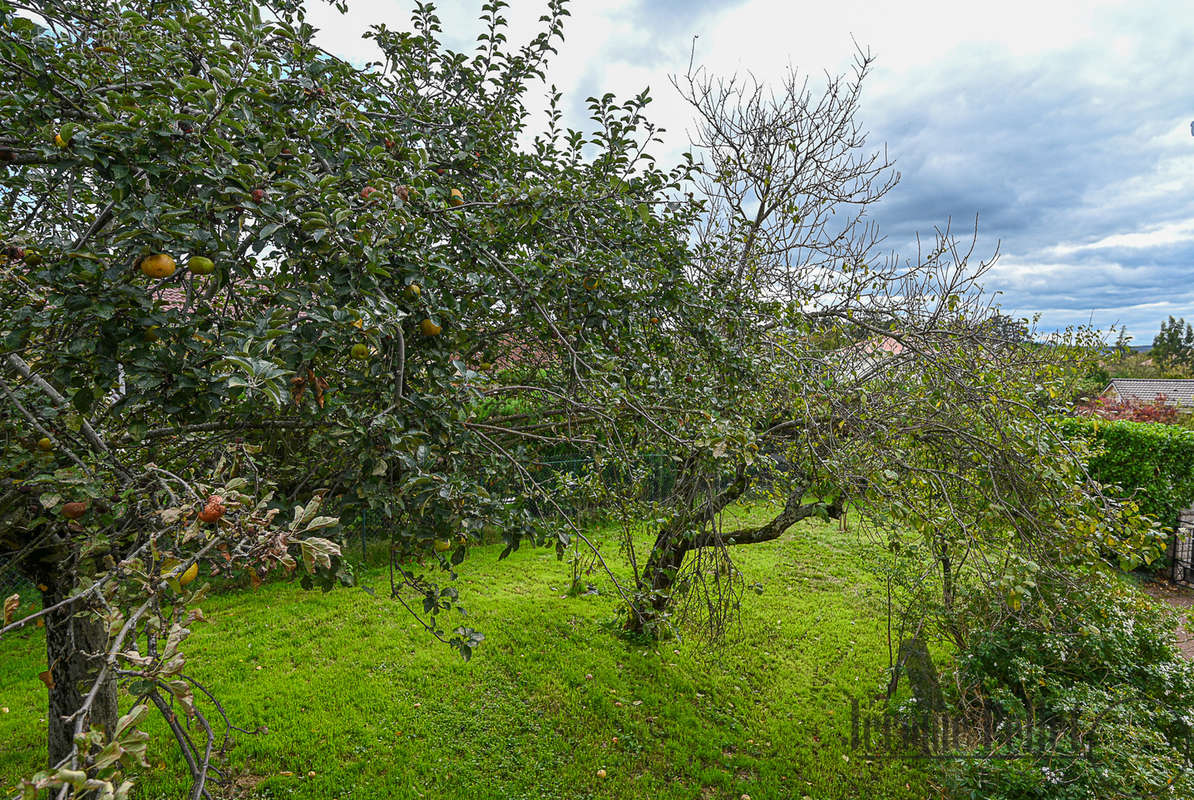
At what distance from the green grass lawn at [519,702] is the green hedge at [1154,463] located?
500cm

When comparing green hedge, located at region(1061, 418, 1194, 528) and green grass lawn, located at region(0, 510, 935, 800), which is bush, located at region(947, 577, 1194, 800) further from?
green hedge, located at region(1061, 418, 1194, 528)

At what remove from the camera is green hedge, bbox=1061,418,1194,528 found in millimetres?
7902

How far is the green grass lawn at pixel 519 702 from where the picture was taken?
3758 millimetres

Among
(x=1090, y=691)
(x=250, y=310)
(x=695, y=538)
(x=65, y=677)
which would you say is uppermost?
(x=250, y=310)

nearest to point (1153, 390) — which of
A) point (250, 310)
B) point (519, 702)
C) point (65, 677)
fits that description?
point (519, 702)

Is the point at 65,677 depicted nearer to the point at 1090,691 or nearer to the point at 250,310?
the point at 250,310

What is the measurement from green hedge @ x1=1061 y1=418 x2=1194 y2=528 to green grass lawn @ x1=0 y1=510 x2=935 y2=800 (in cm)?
500

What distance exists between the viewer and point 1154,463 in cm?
810

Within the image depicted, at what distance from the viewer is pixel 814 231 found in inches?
202

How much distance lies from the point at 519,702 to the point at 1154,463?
30.6 feet

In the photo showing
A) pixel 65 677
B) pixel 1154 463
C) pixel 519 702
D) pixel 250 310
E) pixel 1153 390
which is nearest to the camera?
pixel 250 310

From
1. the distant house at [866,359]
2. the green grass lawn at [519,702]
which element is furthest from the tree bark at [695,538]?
the distant house at [866,359]

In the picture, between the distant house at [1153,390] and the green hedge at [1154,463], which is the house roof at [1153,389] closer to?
the distant house at [1153,390]

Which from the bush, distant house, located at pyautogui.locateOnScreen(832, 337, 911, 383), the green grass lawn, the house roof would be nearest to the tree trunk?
the green grass lawn
